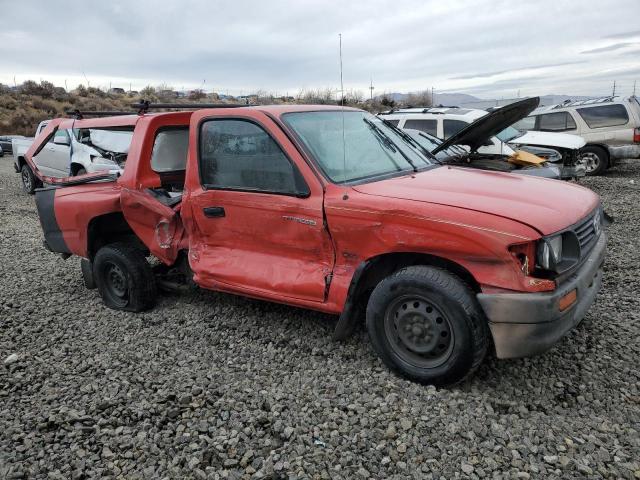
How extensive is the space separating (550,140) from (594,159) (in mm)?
1783

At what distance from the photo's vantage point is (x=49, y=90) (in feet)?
134

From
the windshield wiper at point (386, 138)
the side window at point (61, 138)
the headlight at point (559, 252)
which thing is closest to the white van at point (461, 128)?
the side window at point (61, 138)

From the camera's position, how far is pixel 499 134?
11.1m

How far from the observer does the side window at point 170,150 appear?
475cm

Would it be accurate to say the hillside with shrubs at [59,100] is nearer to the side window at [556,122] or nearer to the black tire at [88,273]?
the side window at [556,122]

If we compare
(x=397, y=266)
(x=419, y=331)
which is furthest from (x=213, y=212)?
(x=419, y=331)

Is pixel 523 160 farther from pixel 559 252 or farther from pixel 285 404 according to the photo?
pixel 285 404

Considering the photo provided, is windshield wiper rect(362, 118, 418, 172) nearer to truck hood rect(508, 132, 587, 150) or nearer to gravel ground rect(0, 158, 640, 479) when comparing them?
gravel ground rect(0, 158, 640, 479)

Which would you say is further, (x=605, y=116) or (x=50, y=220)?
(x=605, y=116)

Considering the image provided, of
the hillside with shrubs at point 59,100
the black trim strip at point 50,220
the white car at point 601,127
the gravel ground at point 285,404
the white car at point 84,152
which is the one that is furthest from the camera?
the hillside with shrubs at point 59,100

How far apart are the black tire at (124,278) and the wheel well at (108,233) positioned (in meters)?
0.14

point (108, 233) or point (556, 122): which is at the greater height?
point (556, 122)

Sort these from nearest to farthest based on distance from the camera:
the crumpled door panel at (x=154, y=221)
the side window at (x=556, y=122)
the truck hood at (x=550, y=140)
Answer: the crumpled door panel at (x=154, y=221), the truck hood at (x=550, y=140), the side window at (x=556, y=122)

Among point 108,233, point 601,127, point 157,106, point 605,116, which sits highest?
point 157,106
